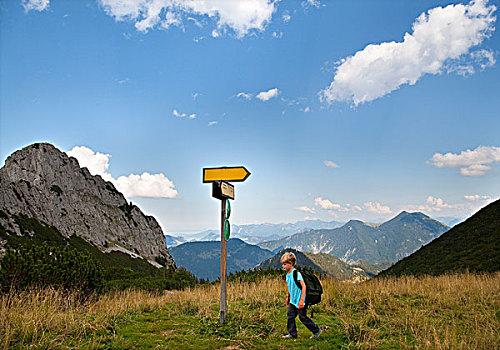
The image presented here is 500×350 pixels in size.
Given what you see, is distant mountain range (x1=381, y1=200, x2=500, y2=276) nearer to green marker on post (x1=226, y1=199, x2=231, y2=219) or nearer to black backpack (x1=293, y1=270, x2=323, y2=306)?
black backpack (x1=293, y1=270, x2=323, y2=306)

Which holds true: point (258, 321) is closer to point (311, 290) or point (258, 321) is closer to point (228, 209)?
point (311, 290)

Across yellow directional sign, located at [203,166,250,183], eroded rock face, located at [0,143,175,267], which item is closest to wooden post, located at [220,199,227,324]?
yellow directional sign, located at [203,166,250,183]

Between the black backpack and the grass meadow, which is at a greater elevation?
the black backpack

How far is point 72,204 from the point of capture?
113 m

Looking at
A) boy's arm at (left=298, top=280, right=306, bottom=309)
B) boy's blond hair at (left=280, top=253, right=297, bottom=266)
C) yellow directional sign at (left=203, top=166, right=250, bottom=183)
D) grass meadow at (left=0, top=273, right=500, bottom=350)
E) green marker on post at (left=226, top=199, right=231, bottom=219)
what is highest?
yellow directional sign at (left=203, top=166, right=250, bottom=183)

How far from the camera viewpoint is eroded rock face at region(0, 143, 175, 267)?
9294 cm

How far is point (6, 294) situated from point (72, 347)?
352 cm

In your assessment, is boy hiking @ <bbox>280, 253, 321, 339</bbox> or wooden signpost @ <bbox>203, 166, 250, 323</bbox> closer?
boy hiking @ <bbox>280, 253, 321, 339</bbox>

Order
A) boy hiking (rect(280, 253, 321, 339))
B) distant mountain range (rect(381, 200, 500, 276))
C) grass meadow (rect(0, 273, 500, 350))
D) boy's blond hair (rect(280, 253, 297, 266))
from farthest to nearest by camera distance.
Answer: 1. distant mountain range (rect(381, 200, 500, 276))
2. boy's blond hair (rect(280, 253, 297, 266))
3. boy hiking (rect(280, 253, 321, 339))
4. grass meadow (rect(0, 273, 500, 350))

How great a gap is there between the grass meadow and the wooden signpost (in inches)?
32.8

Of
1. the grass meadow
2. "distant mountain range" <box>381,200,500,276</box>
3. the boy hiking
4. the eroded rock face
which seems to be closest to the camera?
the grass meadow

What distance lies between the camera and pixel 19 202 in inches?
3472

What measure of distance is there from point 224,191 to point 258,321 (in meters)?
3.37

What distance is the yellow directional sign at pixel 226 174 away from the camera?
843cm
